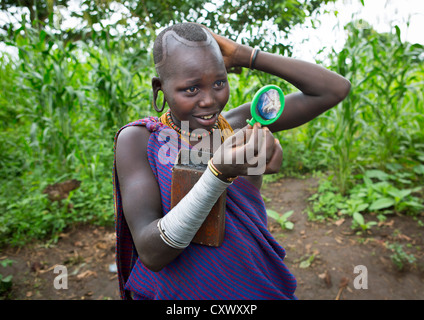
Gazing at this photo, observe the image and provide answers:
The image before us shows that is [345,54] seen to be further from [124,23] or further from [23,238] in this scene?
[23,238]

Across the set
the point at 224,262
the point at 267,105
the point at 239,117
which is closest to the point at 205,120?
the point at 267,105

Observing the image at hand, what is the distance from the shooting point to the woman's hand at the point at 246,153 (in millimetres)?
729

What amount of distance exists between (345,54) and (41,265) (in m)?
3.66

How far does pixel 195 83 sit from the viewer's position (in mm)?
916

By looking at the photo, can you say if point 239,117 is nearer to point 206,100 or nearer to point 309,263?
point 206,100

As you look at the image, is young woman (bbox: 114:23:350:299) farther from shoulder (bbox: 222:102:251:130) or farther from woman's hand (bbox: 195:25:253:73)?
shoulder (bbox: 222:102:251:130)

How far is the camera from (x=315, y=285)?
7.83 ft

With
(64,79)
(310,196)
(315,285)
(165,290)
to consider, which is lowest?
(315,285)

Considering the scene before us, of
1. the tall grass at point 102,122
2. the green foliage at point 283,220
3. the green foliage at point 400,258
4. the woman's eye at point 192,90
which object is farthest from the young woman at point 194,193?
the tall grass at point 102,122

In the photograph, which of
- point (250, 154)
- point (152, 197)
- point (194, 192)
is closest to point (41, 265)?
point (152, 197)

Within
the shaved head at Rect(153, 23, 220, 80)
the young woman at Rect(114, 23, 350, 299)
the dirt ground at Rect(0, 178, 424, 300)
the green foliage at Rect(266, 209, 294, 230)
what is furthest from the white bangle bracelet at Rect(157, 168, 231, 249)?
the green foliage at Rect(266, 209, 294, 230)

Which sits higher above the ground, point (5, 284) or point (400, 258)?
point (400, 258)

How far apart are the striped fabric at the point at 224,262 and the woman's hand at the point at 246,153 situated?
28 cm

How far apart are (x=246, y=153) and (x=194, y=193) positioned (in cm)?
18
